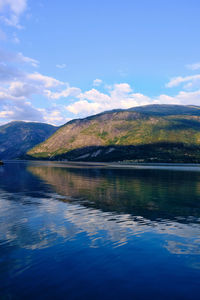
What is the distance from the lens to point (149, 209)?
45594 mm

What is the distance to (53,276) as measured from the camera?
19.6 m

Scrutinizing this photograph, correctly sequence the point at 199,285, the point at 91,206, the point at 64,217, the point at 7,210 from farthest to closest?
the point at 91,206 < the point at 7,210 < the point at 64,217 < the point at 199,285

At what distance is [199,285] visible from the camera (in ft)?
61.0

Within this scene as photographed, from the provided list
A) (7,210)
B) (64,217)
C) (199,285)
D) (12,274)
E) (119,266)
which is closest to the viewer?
(199,285)

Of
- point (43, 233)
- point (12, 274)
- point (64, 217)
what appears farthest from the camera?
point (64, 217)

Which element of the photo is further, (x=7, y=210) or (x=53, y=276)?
(x=7, y=210)

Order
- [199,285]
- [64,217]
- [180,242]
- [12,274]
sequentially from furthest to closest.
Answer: [64,217]
[180,242]
[12,274]
[199,285]

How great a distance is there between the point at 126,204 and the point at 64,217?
16.3 m

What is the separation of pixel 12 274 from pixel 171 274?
14.1m

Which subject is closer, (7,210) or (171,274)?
(171,274)

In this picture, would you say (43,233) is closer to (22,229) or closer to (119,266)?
(22,229)

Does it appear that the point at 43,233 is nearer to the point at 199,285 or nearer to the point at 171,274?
the point at 171,274

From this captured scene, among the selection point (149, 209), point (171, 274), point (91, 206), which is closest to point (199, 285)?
point (171, 274)

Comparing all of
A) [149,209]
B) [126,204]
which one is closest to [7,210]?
[126,204]
